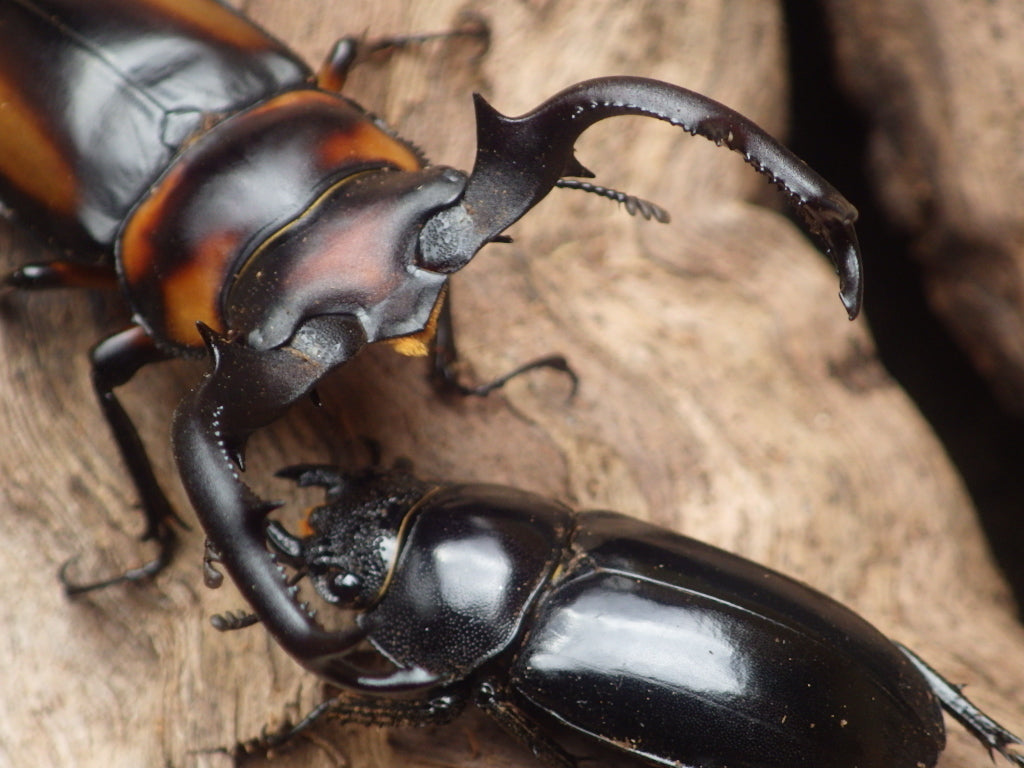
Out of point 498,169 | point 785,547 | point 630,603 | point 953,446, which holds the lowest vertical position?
point 953,446

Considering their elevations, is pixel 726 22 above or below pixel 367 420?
above

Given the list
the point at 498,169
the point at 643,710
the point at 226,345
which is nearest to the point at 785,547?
the point at 643,710

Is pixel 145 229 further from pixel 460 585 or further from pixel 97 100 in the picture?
pixel 460 585

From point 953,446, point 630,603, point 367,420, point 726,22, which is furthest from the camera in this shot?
point 953,446

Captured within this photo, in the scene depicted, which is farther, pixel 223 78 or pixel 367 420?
pixel 367 420

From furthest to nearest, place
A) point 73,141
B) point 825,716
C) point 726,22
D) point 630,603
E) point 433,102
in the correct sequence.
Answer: point 726,22
point 433,102
point 73,141
point 630,603
point 825,716

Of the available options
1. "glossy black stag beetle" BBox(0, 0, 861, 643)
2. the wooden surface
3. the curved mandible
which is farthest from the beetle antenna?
the wooden surface

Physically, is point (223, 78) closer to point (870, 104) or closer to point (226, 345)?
point (226, 345)

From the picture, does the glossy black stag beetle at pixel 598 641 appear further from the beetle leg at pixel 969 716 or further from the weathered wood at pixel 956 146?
the weathered wood at pixel 956 146
